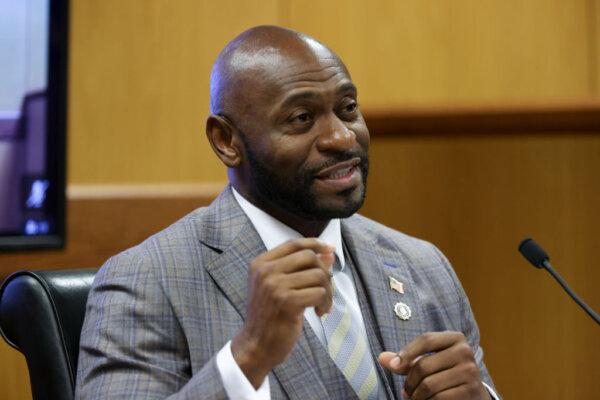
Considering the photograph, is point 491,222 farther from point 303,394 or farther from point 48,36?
point 48,36

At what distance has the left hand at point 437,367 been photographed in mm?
1300

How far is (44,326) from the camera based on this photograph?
4.65 feet

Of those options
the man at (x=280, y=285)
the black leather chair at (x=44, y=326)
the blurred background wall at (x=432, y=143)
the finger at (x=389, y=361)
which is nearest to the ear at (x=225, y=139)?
the man at (x=280, y=285)

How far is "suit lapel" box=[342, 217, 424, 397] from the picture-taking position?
4.93 ft

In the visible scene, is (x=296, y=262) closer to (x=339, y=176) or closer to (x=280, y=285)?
(x=280, y=285)

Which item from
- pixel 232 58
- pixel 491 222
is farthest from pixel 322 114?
pixel 491 222

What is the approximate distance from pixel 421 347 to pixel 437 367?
4 cm

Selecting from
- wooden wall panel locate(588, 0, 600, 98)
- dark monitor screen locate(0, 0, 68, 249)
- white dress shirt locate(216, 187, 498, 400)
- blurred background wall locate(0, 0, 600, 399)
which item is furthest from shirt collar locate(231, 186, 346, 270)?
wooden wall panel locate(588, 0, 600, 98)

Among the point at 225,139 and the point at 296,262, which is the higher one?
the point at 225,139

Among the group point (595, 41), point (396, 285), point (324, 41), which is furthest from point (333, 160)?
point (595, 41)

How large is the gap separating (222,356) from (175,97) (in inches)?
57.1

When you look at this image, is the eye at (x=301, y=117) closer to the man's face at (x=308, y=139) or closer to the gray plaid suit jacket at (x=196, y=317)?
the man's face at (x=308, y=139)

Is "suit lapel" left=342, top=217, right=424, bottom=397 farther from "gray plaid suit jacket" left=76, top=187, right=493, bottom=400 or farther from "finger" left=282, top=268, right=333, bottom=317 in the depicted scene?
"finger" left=282, top=268, right=333, bottom=317

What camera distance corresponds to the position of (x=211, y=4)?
8.54 ft
